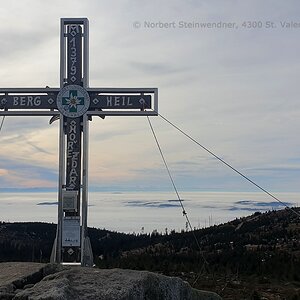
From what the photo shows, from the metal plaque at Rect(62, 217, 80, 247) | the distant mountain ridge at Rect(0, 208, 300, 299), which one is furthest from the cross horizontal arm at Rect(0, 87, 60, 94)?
the distant mountain ridge at Rect(0, 208, 300, 299)

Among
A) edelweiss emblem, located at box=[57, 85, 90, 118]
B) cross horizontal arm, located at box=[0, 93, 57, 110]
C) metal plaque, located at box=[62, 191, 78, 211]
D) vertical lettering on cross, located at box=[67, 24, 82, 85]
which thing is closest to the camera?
metal plaque, located at box=[62, 191, 78, 211]

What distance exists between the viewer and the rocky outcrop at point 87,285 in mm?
7520

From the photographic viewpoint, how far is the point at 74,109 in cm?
1471

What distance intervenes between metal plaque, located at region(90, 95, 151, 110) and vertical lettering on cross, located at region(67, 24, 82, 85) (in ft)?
2.08

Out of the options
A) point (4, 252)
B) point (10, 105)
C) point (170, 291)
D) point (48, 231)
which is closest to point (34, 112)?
point (10, 105)

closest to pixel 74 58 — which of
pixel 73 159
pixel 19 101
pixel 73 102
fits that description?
pixel 73 102

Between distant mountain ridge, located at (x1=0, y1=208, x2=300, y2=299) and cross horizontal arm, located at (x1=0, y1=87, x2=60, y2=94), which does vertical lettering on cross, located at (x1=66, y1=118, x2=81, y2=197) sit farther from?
distant mountain ridge, located at (x1=0, y1=208, x2=300, y2=299)

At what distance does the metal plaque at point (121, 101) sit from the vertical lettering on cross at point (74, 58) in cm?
63

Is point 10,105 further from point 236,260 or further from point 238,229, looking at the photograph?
point 238,229

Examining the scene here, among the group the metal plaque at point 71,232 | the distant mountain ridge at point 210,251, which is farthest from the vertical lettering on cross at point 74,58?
the distant mountain ridge at point 210,251

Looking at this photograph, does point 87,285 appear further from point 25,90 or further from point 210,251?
point 210,251

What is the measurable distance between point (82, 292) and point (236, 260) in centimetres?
2480

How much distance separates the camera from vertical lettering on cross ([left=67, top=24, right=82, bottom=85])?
48.5ft

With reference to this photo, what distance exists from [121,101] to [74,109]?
1.22 metres
